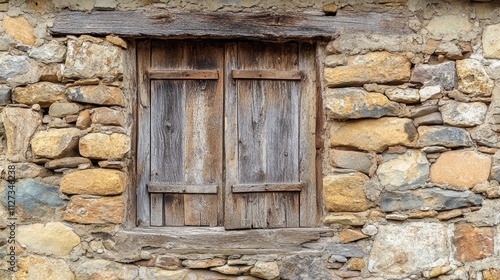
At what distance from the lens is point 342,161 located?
2.99m

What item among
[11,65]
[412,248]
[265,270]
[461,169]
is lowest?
[265,270]

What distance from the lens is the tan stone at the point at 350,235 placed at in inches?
117

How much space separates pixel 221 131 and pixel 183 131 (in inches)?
9.1

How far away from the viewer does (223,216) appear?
125 inches

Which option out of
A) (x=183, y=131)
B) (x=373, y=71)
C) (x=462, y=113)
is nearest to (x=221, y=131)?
(x=183, y=131)

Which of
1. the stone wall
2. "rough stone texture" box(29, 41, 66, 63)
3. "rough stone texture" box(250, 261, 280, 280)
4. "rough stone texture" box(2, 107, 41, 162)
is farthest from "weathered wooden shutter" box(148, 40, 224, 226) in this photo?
"rough stone texture" box(2, 107, 41, 162)

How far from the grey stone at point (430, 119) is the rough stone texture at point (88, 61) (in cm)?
174

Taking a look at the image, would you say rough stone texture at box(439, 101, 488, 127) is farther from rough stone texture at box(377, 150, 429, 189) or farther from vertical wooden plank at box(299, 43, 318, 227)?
vertical wooden plank at box(299, 43, 318, 227)

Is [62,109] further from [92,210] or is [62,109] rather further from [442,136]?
[442,136]

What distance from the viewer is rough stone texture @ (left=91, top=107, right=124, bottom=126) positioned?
296 cm

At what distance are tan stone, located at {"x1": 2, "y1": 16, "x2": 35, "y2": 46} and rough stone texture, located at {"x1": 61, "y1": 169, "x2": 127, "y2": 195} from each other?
31.7 inches

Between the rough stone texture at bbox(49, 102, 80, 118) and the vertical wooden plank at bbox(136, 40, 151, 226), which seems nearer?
the rough stone texture at bbox(49, 102, 80, 118)

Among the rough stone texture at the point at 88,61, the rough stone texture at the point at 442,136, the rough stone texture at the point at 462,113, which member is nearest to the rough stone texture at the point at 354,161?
the rough stone texture at the point at 442,136

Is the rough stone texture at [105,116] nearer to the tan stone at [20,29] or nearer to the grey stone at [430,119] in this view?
the tan stone at [20,29]
